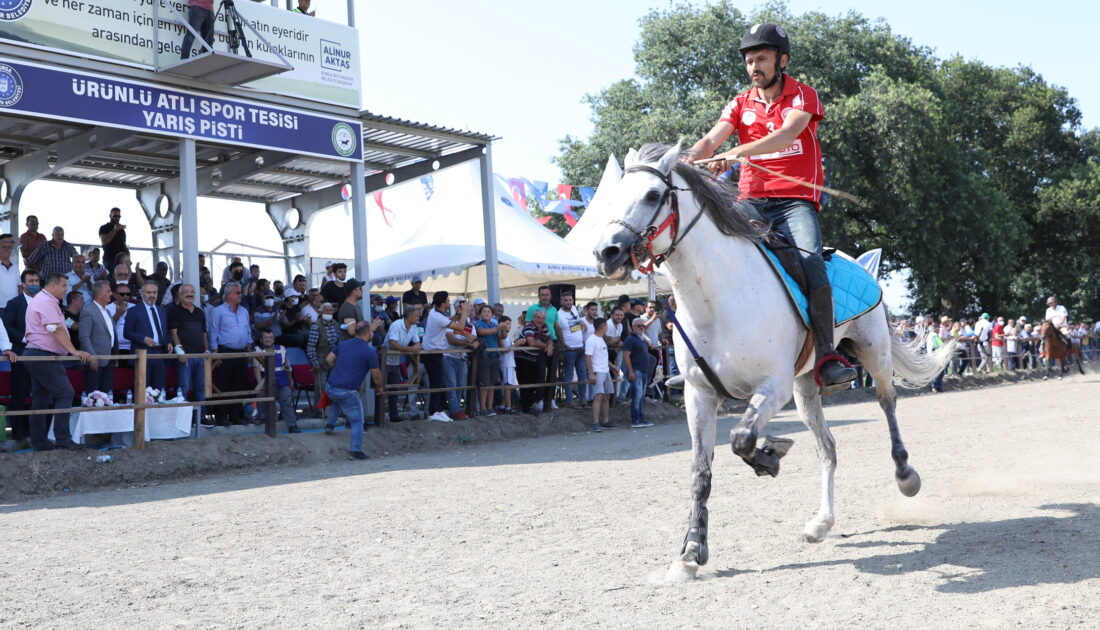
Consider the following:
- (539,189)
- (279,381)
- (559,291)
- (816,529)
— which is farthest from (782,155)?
(539,189)

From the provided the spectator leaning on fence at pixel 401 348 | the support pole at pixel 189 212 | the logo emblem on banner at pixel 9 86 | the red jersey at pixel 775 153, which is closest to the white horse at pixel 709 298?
the red jersey at pixel 775 153

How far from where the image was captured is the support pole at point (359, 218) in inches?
651

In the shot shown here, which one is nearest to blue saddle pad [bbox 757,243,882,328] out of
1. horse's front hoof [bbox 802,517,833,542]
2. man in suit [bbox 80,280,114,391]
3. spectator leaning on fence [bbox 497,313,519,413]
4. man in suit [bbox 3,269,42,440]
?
horse's front hoof [bbox 802,517,833,542]

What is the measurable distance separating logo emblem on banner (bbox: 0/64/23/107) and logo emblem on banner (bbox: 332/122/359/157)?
4962mm

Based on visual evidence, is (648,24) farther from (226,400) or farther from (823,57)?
(226,400)

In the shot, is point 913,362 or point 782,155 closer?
point 782,155

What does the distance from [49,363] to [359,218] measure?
679 centimetres

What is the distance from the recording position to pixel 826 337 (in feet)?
19.4

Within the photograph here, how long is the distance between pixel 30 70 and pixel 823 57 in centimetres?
2988

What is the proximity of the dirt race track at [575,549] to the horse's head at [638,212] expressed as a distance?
172cm

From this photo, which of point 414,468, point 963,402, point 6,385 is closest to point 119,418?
point 6,385

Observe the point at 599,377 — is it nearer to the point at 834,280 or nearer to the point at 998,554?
the point at 834,280

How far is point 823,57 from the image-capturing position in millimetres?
36438

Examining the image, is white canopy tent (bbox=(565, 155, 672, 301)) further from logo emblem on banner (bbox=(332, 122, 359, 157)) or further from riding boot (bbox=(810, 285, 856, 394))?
riding boot (bbox=(810, 285, 856, 394))
